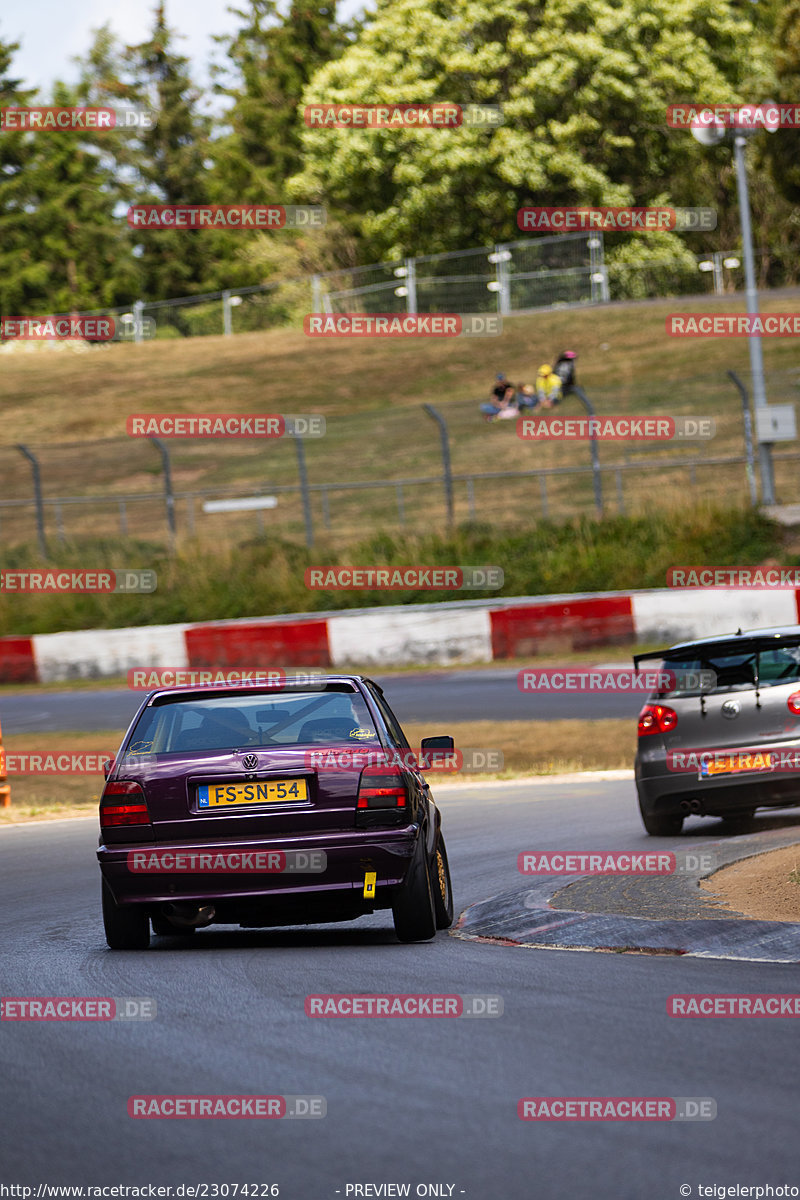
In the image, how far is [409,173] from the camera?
60.0m

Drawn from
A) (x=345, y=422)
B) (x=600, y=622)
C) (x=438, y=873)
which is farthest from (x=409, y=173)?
(x=438, y=873)

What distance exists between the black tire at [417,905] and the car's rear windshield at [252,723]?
0.60 meters

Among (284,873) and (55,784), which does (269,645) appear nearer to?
(55,784)

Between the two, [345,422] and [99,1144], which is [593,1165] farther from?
[345,422]

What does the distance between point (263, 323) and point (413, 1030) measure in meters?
58.5

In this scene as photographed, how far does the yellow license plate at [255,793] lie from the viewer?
800cm

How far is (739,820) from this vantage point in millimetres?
14188

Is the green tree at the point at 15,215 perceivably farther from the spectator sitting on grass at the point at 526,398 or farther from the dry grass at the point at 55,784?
the dry grass at the point at 55,784

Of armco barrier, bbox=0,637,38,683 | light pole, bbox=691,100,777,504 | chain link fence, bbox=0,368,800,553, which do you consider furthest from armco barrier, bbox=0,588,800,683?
chain link fence, bbox=0,368,800,553

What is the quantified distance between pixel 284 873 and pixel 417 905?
0.69 metres

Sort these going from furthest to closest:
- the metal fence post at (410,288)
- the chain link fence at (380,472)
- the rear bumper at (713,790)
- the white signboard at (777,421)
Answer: the metal fence post at (410,288), the chain link fence at (380,472), the white signboard at (777,421), the rear bumper at (713,790)

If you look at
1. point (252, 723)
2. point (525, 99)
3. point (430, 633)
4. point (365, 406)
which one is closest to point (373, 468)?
point (365, 406)

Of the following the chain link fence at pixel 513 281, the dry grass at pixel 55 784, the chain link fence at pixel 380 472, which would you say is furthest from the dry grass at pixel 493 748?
the chain link fence at pixel 513 281

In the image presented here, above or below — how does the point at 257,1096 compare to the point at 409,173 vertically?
below
